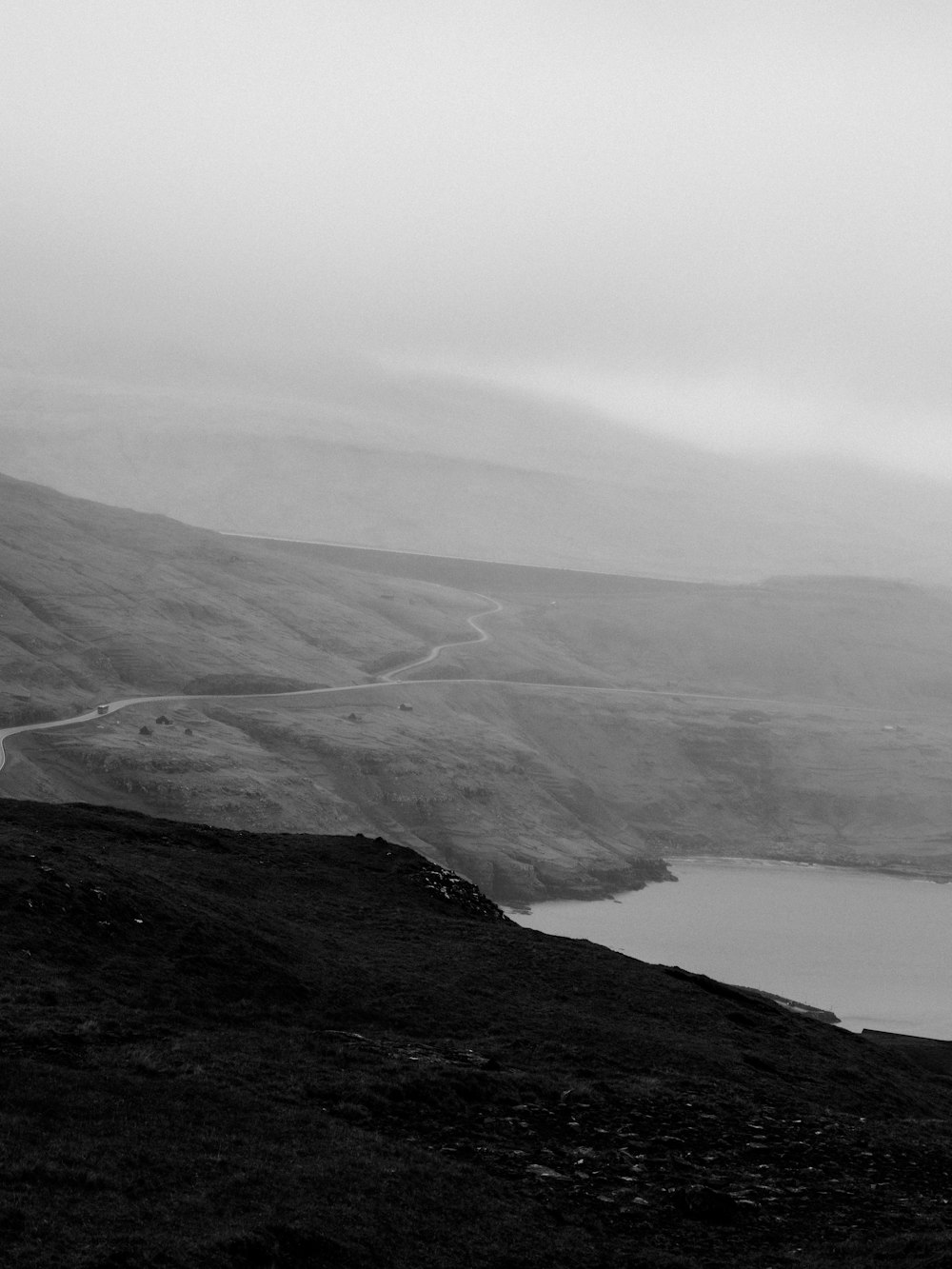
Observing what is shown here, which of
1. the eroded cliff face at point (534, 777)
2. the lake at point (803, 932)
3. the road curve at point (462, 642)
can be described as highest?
the road curve at point (462, 642)

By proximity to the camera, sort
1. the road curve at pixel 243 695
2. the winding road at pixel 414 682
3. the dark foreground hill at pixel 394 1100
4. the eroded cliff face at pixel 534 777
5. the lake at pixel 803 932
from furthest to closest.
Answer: the winding road at pixel 414 682 → the road curve at pixel 243 695 → the eroded cliff face at pixel 534 777 → the lake at pixel 803 932 → the dark foreground hill at pixel 394 1100

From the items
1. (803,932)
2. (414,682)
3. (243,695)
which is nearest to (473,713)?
(414,682)

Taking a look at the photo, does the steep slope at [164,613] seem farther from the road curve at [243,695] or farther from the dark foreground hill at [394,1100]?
the dark foreground hill at [394,1100]

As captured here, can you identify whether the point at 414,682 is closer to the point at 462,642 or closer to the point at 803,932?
the point at 462,642

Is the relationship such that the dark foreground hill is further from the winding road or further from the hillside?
the winding road

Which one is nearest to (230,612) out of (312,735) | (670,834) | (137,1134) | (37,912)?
(312,735)

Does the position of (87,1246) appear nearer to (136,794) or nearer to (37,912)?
(37,912)

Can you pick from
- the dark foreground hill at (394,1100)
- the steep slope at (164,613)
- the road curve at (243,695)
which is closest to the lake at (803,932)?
the road curve at (243,695)

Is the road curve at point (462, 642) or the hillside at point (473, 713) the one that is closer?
the hillside at point (473, 713)
